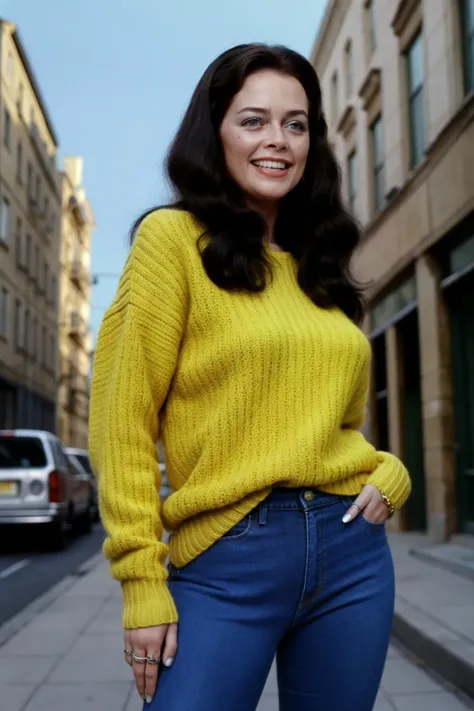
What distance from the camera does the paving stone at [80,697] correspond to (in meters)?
3.91

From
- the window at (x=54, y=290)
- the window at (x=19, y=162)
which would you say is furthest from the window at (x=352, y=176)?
the window at (x=54, y=290)

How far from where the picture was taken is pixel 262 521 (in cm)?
148

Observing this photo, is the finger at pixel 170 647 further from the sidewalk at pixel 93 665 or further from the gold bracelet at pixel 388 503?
the sidewalk at pixel 93 665

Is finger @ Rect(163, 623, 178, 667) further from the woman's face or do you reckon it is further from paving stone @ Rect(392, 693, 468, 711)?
paving stone @ Rect(392, 693, 468, 711)

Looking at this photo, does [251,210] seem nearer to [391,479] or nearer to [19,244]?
[391,479]

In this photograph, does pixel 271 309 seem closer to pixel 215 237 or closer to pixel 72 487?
pixel 215 237

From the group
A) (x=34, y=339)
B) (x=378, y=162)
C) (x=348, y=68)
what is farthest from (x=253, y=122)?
(x=34, y=339)

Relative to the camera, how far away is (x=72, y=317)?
44594 mm

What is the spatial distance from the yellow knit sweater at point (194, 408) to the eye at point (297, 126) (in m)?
0.33

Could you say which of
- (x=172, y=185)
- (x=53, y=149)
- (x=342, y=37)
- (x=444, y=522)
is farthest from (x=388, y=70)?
(x=53, y=149)

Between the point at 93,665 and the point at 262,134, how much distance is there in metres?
3.89

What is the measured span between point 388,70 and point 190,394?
13.5m

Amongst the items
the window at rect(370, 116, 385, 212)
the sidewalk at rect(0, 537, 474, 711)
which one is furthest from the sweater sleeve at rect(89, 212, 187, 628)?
the window at rect(370, 116, 385, 212)

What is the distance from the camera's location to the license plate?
11.8 meters
